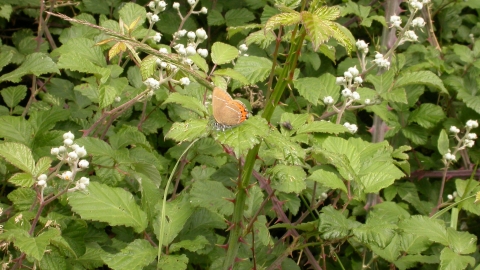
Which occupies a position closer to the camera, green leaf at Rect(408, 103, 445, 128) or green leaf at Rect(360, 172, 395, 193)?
green leaf at Rect(360, 172, 395, 193)

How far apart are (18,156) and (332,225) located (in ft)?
3.08

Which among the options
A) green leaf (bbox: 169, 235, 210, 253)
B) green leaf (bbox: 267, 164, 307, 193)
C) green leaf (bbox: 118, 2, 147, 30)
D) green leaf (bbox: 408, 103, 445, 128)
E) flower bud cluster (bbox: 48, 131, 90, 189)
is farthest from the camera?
green leaf (bbox: 408, 103, 445, 128)

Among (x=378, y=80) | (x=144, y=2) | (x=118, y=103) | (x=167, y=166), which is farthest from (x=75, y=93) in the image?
(x=378, y=80)

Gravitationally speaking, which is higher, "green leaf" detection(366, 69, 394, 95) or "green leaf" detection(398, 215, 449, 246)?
"green leaf" detection(366, 69, 394, 95)

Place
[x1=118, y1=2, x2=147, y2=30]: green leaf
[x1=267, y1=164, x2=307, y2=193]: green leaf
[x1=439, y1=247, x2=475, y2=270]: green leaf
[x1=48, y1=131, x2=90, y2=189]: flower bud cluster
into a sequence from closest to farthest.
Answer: [x1=267, y1=164, x2=307, y2=193]: green leaf, [x1=48, y1=131, x2=90, y2=189]: flower bud cluster, [x1=439, y1=247, x2=475, y2=270]: green leaf, [x1=118, y1=2, x2=147, y2=30]: green leaf

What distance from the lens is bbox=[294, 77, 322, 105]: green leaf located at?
1855mm

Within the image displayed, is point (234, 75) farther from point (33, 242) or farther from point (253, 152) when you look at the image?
point (33, 242)

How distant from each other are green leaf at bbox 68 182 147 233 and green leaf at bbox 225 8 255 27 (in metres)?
1.44

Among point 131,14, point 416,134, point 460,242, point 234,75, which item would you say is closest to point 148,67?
point 234,75

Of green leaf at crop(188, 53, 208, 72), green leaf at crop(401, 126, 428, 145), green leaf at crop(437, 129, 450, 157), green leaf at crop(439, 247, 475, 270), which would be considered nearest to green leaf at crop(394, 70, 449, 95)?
green leaf at crop(437, 129, 450, 157)

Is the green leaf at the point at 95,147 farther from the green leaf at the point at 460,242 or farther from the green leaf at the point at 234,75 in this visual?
the green leaf at the point at 460,242

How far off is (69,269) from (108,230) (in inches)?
21.2

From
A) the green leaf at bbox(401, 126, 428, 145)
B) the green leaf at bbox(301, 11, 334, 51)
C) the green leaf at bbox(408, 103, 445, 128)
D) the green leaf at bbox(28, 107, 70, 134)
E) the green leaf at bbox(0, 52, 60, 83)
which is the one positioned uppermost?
the green leaf at bbox(301, 11, 334, 51)

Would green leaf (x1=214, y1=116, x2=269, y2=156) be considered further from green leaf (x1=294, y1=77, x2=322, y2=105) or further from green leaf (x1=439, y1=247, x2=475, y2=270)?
green leaf (x1=439, y1=247, x2=475, y2=270)
